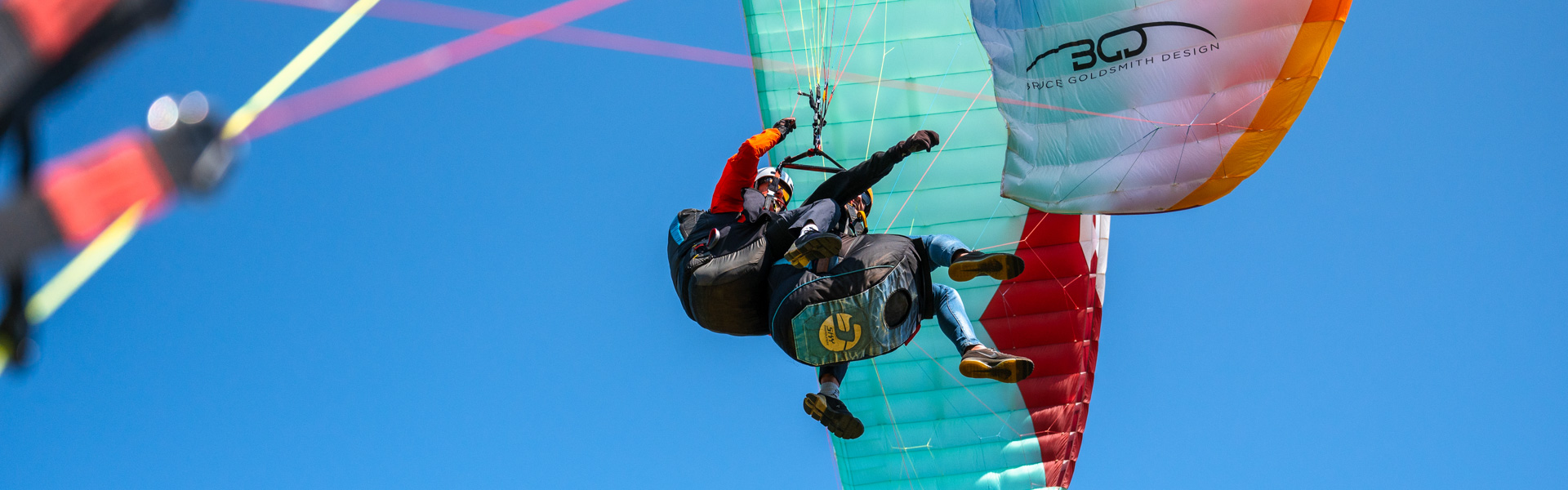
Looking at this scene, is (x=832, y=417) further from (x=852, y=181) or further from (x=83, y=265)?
(x=83, y=265)

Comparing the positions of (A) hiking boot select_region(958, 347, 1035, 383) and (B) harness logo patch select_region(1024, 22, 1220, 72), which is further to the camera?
(B) harness logo patch select_region(1024, 22, 1220, 72)

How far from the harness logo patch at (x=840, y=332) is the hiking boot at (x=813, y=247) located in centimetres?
25

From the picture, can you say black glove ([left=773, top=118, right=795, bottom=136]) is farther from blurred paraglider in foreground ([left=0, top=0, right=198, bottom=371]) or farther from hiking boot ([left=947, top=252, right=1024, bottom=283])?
blurred paraglider in foreground ([left=0, top=0, right=198, bottom=371])

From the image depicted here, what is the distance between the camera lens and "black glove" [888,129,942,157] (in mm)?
4375

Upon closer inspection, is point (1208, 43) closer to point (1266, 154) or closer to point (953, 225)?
point (1266, 154)

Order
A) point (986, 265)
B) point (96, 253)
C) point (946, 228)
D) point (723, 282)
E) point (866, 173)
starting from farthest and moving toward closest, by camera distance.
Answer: point (946, 228), point (866, 173), point (723, 282), point (986, 265), point (96, 253)

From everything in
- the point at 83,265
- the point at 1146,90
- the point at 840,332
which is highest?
the point at 1146,90

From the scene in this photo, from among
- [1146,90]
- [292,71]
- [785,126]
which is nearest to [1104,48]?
[1146,90]

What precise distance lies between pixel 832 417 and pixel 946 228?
203 centimetres

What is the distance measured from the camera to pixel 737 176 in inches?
190

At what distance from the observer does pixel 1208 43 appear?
440 cm

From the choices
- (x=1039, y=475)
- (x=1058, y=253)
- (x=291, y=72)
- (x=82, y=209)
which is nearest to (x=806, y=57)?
(x=1058, y=253)

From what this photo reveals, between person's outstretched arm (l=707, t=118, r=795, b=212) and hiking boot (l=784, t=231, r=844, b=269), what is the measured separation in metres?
0.76

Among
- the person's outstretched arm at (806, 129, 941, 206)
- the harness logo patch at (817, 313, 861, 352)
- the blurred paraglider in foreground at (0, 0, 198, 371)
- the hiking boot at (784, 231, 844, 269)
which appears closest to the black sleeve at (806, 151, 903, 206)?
the person's outstretched arm at (806, 129, 941, 206)
